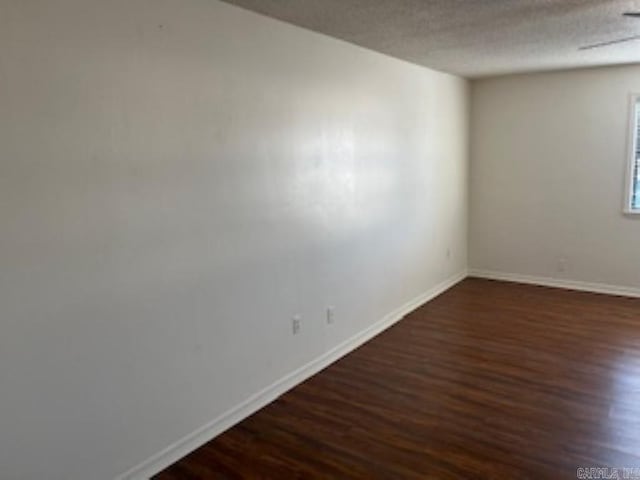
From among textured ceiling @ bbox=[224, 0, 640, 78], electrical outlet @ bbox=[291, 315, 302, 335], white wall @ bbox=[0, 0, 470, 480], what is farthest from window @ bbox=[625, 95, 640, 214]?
electrical outlet @ bbox=[291, 315, 302, 335]

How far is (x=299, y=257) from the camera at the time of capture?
11.3 feet

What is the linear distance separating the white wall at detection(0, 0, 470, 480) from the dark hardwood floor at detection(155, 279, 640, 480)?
31 centimetres

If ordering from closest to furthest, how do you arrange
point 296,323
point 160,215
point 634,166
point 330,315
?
point 160,215
point 296,323
point 330,315
point 634,166

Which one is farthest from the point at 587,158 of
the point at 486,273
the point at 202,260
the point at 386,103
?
the point at 202,260

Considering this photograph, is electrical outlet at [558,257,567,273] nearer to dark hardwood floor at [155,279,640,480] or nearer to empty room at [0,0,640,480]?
empty room at [0,0,640,480]

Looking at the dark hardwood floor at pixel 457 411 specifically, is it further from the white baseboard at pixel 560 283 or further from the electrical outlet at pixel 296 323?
the white baseboard at pixel 560 283

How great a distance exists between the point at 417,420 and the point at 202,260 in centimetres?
154

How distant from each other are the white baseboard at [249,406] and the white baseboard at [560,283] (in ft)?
6.09

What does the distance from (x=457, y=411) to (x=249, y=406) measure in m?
1.26

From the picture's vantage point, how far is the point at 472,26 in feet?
10.7

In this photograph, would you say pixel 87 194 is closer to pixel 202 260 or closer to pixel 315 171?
pixel 202 260

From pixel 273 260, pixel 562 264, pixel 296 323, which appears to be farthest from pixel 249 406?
pixel 562 264

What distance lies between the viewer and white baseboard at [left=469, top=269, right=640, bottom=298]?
5.38m

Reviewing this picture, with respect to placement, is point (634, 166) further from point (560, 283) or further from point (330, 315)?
point (330, 315)
